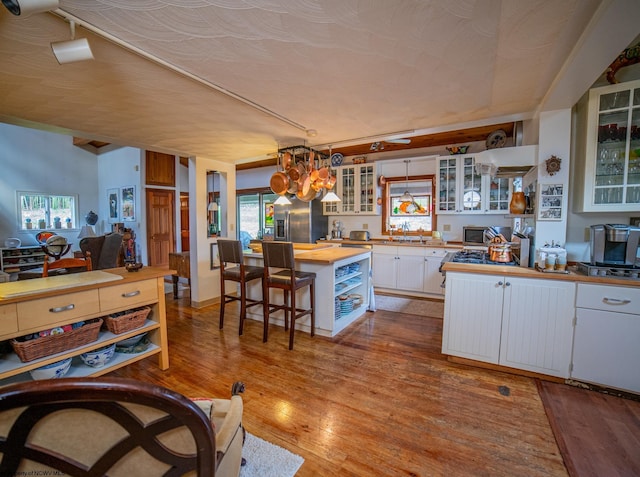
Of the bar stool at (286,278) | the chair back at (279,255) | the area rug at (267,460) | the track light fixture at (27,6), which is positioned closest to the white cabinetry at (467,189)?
the bar stool at (286,278)

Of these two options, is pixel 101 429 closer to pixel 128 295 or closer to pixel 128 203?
pixel 128 295

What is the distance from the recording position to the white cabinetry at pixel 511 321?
223cm

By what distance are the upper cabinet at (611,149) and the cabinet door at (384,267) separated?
271 centimetres

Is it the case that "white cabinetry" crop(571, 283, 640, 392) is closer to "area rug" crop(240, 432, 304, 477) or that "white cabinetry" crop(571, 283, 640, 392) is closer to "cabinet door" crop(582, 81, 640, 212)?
"cabinet door" crop(582, 81, 640, 212)

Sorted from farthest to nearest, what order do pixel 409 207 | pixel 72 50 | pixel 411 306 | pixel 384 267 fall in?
pixel 409 207
pixel 384 267
pixel 411 306
pixel 72 50

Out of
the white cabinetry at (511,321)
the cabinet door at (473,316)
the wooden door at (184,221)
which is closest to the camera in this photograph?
the white cabinetry at (511,321)

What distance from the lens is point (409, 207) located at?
17.1 feet

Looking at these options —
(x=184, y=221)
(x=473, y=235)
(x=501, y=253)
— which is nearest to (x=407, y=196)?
(x=473, y=235)

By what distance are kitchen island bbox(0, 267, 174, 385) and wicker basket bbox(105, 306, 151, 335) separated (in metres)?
0.03

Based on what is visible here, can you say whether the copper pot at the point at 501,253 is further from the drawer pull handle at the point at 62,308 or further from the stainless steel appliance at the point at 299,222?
the drawer pull handle at the point at 62,308

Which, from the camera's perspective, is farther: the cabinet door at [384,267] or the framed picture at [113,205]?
the framed picture at [113,205]

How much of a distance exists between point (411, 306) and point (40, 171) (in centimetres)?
906

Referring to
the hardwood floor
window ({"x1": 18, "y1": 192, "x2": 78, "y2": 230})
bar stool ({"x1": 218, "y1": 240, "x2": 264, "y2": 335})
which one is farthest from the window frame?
bar stool ({"x1": 218, "y1": 240, "x2": 264, "y2": 335})

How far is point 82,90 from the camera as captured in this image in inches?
82.9
